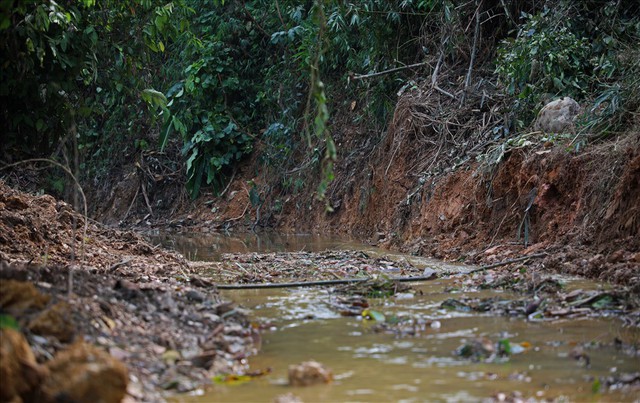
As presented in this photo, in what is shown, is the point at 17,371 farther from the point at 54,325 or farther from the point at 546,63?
the point at 546,63

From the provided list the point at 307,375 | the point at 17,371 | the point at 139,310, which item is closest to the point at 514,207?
the point at 139,310

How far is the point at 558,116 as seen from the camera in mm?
9070

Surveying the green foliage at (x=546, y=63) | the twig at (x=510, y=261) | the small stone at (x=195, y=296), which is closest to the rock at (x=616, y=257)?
the twig at (x=510, y=261)

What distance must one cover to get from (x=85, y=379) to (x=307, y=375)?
3.39 ft

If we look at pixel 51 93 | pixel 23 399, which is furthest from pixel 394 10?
pixel 23 399

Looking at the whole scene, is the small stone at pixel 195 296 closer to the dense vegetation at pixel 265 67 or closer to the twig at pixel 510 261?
the dense vegetation at pixel 265 67

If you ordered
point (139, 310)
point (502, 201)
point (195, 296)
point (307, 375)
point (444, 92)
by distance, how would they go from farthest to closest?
point (444, 92) < point (502, 201) < point (195, 296) < point (139, 310) < point (307, 375)

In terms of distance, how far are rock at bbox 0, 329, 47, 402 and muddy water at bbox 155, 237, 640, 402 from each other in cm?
68

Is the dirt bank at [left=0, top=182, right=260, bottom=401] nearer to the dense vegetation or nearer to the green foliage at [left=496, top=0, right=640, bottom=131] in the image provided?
the dense vegetation

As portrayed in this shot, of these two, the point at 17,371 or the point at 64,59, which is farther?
the point at 64,59

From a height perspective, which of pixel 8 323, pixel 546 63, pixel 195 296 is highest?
pixel 546 63

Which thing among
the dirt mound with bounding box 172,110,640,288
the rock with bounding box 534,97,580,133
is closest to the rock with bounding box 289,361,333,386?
the dirt mound with bounding box 172,110,640,288

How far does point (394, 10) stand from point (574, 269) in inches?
284

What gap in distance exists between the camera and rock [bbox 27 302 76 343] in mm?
3697
